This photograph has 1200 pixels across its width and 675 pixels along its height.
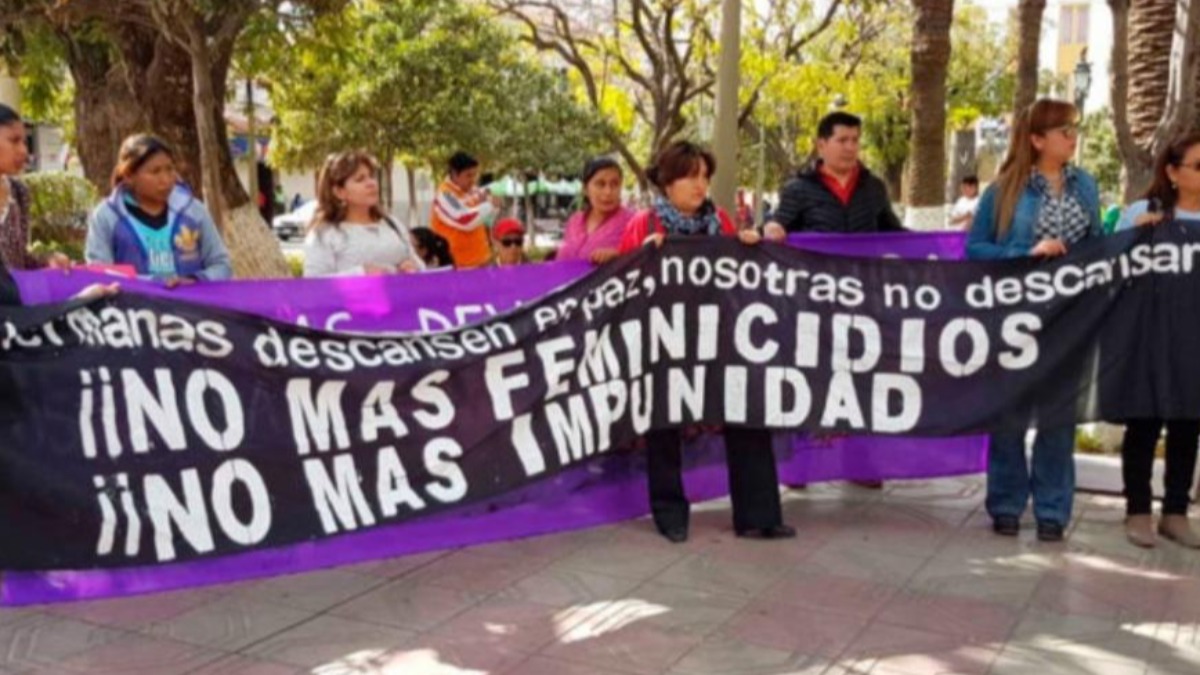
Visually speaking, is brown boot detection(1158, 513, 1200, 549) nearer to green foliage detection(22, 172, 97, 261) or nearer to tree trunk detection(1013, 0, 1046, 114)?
tree trunk detection(1013, 0, 1046, 114)

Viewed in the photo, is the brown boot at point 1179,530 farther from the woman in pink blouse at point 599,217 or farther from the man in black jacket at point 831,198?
the woman in pink blouse at point 599,217

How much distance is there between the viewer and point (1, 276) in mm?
3885

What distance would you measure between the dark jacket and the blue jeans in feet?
3.71

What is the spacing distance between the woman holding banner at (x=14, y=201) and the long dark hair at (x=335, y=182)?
102cm

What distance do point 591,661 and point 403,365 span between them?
1214 mm

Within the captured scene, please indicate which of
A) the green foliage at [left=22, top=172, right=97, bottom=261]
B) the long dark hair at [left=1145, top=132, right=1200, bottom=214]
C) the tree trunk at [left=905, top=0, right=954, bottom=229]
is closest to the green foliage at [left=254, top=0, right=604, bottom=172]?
the green foliage at [left=22, top=172, right=97, bottom=261]

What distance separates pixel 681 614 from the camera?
4223 mm

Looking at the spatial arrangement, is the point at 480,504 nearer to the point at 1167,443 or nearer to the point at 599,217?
the point at 599,217

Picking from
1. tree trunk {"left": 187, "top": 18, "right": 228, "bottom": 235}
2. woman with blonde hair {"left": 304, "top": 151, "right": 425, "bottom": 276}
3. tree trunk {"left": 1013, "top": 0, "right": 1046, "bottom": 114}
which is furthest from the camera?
tree trunk {"left": 1013, "top": 0, "right": 1046, "bottom": 114}

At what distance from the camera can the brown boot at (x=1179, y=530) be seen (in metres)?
4.99

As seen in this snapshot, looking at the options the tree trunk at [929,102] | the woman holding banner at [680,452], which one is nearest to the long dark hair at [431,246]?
the woman holding banner at [680,452]

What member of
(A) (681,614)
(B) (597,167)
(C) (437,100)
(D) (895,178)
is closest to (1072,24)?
(D) (895,178)

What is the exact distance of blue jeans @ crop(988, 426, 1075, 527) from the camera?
5047 millimetres

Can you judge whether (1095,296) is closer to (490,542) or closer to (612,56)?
(490,542)
